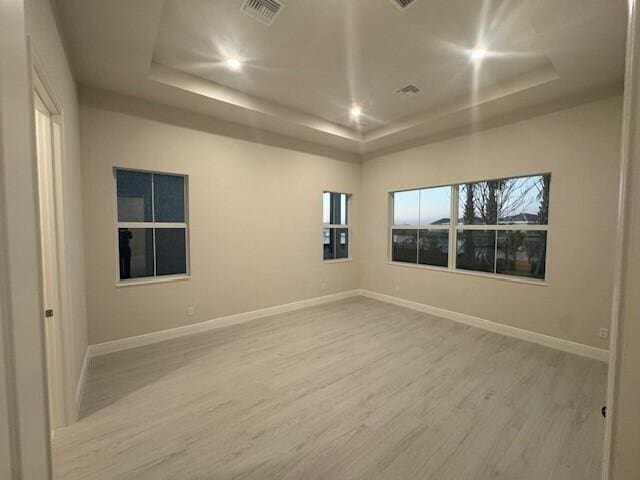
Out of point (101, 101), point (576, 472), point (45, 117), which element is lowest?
point (576, 472)

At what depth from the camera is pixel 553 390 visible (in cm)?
242

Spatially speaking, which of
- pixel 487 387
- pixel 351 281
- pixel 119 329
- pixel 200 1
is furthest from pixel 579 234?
pixel 119 329

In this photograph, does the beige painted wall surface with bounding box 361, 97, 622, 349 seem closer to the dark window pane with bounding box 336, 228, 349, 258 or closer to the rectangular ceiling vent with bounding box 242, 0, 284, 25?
the dark window pane with bounding box 336, 228, 349, 258

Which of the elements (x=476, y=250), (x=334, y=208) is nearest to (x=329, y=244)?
(x=334, y=208)

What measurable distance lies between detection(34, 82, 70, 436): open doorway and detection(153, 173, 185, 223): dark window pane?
1481 millimetres

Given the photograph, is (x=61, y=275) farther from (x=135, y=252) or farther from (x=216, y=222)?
(x=216, y=222)

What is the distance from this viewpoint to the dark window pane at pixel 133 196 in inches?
126

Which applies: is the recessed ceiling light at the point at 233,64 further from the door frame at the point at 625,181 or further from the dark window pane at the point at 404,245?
the dark window pane at the point at 404,245

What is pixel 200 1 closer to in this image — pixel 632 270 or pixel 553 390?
pixel 632 270

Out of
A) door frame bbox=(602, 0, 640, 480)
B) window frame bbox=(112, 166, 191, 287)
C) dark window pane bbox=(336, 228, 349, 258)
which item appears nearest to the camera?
door frame bbox=(602, 0, 640, 480)

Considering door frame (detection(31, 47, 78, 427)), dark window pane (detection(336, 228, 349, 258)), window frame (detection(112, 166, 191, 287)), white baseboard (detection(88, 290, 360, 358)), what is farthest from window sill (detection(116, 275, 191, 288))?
dark window pane (detection(336, 228, 349, 258))

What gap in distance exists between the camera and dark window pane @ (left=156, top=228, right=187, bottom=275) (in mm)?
3471

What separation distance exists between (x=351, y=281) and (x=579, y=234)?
11.5 ft

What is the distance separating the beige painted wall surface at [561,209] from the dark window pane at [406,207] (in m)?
0.54
